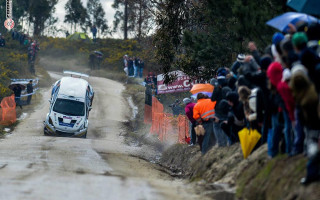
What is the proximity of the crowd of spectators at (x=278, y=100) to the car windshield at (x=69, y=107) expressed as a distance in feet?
49.2

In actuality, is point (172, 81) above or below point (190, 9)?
below

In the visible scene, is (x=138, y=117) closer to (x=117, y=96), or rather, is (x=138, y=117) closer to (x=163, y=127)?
(x=117, y=96)

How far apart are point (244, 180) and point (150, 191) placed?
5.91ft

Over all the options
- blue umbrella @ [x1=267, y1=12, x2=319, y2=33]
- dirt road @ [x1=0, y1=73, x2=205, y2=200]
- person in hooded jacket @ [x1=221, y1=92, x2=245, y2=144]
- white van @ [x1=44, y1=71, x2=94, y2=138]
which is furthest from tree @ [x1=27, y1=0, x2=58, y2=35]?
blue umbrella @ [x1=267, y1=12, x2=319, y2=33]

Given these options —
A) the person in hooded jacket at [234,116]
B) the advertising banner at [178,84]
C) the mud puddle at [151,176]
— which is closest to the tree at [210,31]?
the advertising banner at [178,84]

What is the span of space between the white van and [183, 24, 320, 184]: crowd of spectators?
14.5 m

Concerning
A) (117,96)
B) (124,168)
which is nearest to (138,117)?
(117,96)

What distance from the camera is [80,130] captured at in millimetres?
29609

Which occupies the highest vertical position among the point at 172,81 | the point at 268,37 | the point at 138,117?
the point at 268,37

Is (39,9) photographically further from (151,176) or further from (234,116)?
(234,116)

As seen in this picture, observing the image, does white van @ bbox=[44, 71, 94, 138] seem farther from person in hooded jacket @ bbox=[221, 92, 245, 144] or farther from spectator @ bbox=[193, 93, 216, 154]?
person in hooded jacket @ bbox=[221, 92, 245, 144]

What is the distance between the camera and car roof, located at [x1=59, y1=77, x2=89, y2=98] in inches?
1209

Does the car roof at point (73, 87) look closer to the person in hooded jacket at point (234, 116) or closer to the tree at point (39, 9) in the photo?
the person in hooded jacket at point (234, 116)

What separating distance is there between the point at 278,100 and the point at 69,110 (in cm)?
2053
